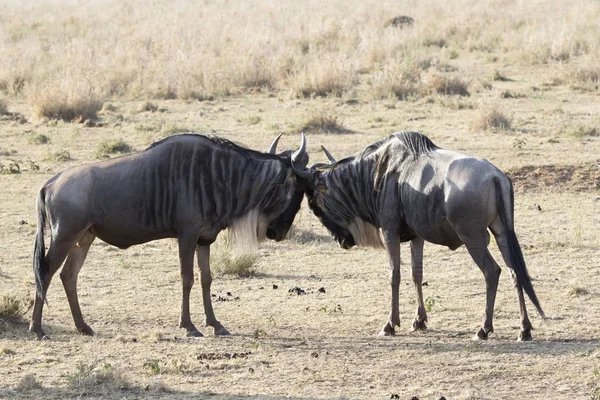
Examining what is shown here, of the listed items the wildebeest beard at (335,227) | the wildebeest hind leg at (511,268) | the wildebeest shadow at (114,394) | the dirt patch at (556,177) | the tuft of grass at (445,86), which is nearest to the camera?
the wildebeest shadow at (114,394)

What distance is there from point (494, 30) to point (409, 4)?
14110 mm

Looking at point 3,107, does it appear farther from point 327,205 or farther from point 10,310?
point 327,205

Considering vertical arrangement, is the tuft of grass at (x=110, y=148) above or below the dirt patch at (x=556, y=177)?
above

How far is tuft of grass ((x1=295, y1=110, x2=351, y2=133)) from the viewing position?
16094 millimetres

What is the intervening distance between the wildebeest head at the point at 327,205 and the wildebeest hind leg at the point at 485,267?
124 centimetres

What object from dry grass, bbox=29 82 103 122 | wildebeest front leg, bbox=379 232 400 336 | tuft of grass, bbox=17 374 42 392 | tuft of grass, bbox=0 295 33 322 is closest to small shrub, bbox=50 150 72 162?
dry grass, bbox=29 82 103 122

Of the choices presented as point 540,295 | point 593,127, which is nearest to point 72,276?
point 540,295

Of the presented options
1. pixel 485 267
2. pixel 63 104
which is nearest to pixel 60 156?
pixel 63 104

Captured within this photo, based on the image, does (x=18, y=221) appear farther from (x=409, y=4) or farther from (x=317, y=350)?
(x=409, y=4)

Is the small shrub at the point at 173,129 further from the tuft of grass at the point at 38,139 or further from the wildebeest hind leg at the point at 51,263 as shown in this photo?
the wildebeest hind leg at the point at 51,263

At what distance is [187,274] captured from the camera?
293 inches

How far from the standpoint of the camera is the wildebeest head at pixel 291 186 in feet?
24.7

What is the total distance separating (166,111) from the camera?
1878cm

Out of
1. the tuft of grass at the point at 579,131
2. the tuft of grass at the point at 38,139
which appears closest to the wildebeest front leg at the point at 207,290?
the tuft of grass at the point at 579,131
